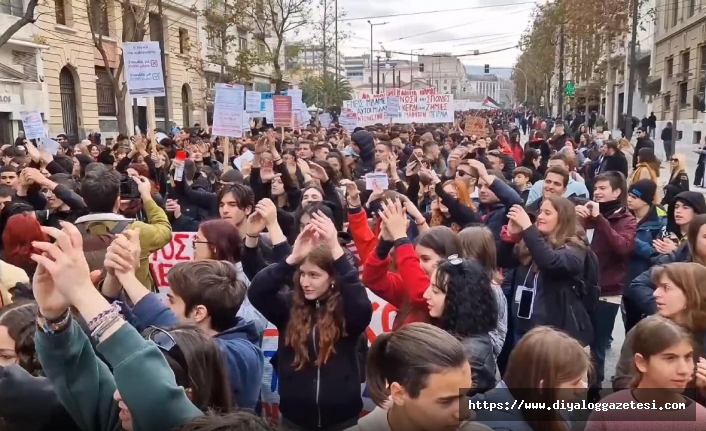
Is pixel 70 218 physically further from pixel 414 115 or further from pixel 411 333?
pixel 414 115

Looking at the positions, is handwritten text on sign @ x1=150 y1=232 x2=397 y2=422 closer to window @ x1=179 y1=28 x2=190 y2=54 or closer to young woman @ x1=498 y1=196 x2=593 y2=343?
young woman @ x1=498 y1=196 x2=593 y2=343

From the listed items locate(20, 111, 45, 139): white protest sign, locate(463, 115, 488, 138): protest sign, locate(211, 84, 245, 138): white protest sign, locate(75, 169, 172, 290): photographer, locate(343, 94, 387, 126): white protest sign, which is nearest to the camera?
locate(75, 169, 172, 290): photographer

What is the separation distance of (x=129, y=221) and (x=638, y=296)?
3260 mm

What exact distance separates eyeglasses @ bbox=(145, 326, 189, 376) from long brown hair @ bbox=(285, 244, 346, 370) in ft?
3.50

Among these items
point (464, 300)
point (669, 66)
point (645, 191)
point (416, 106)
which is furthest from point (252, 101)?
point (669, 66)

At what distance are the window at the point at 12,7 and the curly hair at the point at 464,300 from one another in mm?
22439

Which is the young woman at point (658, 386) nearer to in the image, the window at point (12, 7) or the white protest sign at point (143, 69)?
the white protest sign at point (143, 69)

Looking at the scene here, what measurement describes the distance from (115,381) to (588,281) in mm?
3180

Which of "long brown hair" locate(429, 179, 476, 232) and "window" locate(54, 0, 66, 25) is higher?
"window" locate(54, 0, 66, 25)

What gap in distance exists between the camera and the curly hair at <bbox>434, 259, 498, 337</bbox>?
3.05 metres

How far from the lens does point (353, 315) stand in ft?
10.2

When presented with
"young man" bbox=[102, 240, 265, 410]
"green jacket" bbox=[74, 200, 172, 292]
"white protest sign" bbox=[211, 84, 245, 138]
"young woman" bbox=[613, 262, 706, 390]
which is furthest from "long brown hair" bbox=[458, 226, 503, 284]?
"white protest sign" bbox=[211, 84, 245, 138]

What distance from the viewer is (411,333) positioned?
233cm

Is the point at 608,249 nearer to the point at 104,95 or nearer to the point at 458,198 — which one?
the point at 458,198
